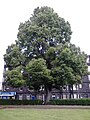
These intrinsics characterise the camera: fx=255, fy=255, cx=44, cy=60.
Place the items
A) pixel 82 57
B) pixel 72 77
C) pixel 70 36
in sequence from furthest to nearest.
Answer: pixel 70 36, pixel 82 57, pixel 72 77

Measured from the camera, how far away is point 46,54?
42750 millimetres

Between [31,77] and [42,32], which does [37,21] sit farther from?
[31,77]

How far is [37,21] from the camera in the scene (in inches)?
1800

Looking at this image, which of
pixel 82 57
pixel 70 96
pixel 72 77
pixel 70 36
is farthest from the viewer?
pixel 70 96

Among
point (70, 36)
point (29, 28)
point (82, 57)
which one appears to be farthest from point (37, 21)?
point (82, 57)

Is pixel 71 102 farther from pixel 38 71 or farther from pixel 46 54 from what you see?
pixel 46 54

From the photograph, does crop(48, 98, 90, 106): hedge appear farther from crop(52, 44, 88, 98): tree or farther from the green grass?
the green grass

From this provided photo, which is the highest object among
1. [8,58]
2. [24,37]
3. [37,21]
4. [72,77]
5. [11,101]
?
[37,21]

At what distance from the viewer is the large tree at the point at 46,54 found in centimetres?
3977

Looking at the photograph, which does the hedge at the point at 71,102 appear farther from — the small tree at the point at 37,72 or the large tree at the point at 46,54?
the small tree at the point at 37,72

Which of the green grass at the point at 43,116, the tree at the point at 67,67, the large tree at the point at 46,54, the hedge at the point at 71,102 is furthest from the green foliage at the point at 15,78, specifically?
the green grass at the point at 43,116

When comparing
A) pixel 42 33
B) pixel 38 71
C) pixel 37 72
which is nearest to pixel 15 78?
pixel 37 72

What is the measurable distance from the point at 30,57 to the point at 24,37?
12.1 ft

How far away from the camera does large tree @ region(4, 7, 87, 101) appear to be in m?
39.8
